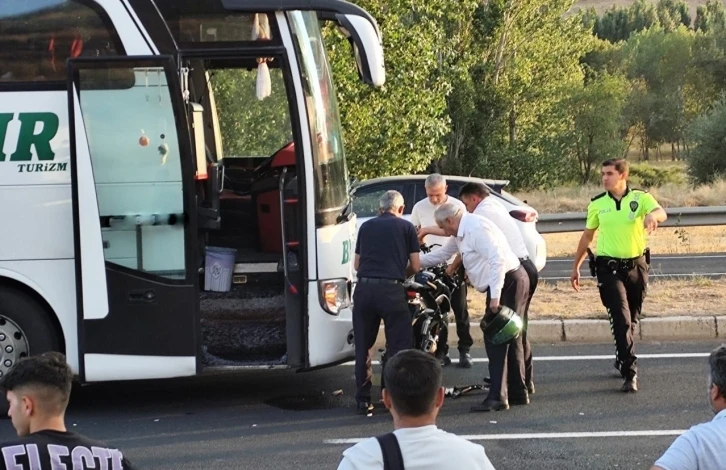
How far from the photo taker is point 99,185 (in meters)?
7.77

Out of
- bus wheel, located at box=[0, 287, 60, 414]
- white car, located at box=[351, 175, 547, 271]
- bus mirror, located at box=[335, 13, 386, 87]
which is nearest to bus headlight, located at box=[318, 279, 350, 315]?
bus mirror, located at box=[335, 13, 386, 87]

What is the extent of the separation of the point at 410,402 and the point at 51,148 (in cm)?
528

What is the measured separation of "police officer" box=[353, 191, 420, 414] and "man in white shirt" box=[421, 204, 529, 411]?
37 centimetres

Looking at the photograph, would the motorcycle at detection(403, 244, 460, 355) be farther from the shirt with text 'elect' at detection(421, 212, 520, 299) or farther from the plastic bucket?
the plastic bucket

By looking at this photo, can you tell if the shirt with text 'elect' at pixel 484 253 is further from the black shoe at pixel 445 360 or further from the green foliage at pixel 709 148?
the green foliage at pixel 709 148

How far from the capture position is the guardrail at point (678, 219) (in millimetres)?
19469

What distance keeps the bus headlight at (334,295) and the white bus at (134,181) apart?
1 cm

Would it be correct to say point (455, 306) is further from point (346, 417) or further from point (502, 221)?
point (346, 417)

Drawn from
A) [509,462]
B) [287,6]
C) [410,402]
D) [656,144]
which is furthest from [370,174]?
[656,144]

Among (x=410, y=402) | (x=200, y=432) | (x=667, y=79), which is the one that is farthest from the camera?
(x=667, y=79)

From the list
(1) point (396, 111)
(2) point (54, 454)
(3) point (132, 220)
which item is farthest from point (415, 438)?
(1) point (396, 111)

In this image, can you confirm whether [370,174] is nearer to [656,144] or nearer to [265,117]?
[265,117]

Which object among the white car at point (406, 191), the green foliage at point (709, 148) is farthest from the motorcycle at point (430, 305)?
the green foliage at point (709, 148)

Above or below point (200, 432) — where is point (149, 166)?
above
